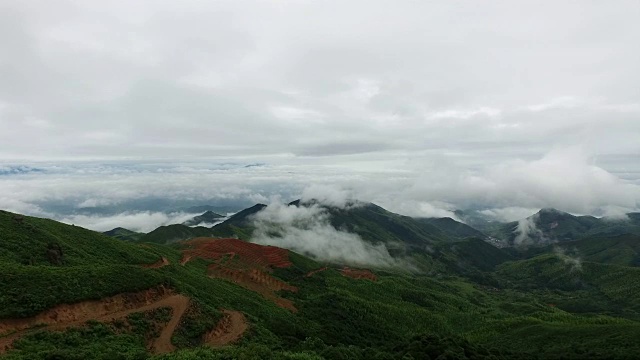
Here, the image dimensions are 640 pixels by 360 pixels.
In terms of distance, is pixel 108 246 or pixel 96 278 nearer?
pixel 96 278

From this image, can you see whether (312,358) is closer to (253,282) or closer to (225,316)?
(225,316)

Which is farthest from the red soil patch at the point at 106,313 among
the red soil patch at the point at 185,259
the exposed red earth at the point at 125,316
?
the red soil patch at the point at 185,259

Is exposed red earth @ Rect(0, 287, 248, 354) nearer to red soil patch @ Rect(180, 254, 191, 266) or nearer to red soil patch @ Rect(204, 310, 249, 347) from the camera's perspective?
red soil patch @ Rect(204, 310, 249, 347)

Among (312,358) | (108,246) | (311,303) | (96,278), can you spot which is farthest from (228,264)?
(312,358)

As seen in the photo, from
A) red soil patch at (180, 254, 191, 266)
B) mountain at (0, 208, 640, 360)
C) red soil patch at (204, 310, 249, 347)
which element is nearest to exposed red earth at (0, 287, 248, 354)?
red soil patch at (204, 310, 249, 347)

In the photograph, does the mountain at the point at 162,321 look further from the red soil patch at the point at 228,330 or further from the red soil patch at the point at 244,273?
the red soil patch at the point at 244,273

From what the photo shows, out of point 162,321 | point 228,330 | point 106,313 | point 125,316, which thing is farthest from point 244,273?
point 125,316
